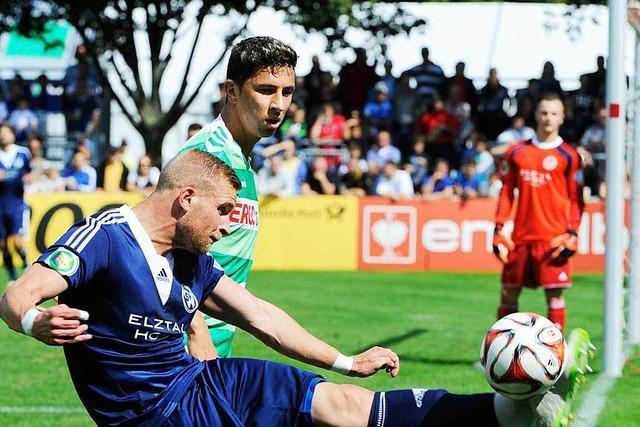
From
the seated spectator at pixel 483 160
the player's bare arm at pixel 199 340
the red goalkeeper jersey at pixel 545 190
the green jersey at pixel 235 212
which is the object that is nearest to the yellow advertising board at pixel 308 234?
the seated spectator at pixel 483 160

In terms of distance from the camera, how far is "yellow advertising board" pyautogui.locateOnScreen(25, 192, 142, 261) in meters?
19.9

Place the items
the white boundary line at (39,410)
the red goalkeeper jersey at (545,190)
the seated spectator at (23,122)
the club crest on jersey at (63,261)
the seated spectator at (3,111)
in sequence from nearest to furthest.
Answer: the club crest on jersey at (63,261)
the white boundary line at (39,410)
the red goalkeeper jersey at (545,190)
the seated spectator at (23,122)
the seated spectator at (3,111)

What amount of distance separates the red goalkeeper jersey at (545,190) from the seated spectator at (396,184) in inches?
388

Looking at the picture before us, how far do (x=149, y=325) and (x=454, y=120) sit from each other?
1876 cm

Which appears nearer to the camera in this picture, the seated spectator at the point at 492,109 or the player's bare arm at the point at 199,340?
the player's bare arm at the point at 199,340

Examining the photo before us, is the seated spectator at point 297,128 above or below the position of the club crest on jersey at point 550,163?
above

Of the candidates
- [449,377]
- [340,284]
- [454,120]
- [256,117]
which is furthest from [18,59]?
[256,117]

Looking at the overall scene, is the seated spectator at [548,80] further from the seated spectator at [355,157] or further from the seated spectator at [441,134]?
the seated spectator at [355,157]

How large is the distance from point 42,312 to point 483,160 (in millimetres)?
18076

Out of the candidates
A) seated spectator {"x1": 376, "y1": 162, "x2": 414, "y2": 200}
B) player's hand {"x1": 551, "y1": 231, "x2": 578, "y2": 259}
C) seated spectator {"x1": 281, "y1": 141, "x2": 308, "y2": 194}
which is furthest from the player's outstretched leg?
seated spectator {"x1": 281, "y1": 141, "x2": 308, "y2": 194}

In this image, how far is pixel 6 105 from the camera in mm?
25297

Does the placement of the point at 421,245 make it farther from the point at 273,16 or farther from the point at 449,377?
the point at 449,377

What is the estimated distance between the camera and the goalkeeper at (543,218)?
34.0 feet

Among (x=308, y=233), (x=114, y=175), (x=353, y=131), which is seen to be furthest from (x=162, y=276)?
(x=353, y=131)
